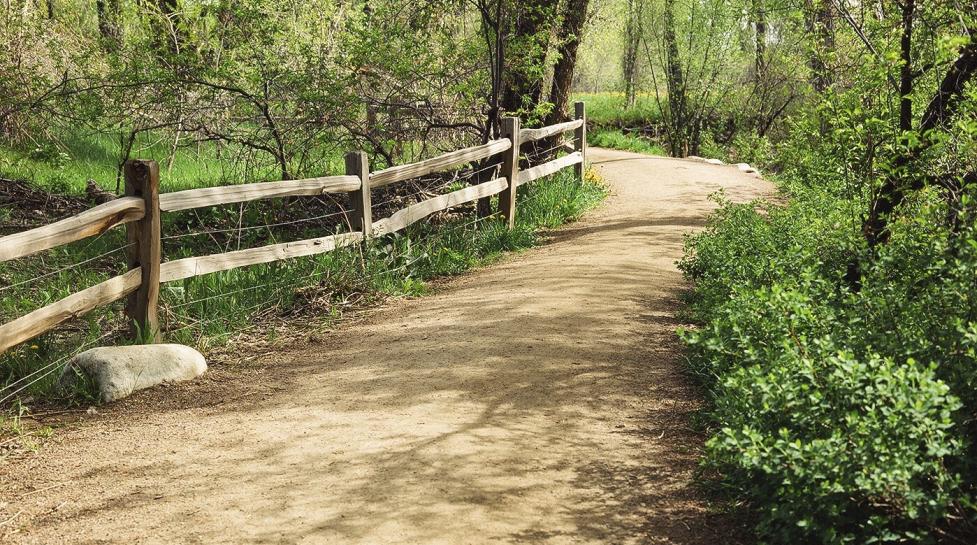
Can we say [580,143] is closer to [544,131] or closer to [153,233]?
[544,131]

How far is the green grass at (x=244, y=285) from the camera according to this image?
21.7 feet

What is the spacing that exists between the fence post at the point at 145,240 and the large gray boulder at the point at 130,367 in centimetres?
36

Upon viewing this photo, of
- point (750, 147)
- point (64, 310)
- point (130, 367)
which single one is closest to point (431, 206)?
point (130, 367)

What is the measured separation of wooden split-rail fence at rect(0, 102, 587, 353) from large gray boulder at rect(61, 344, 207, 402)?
321 mm

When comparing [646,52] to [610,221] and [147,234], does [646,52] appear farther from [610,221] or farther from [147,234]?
[147,234]

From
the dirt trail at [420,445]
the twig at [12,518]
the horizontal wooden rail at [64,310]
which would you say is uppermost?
the horizontal wooden rail at [64,310]

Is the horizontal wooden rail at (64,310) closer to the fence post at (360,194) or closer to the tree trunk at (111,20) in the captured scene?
the fence post at (360,194)

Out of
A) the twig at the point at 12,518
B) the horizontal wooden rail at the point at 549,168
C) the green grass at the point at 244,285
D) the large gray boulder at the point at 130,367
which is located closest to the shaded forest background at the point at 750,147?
the green grass at the point at 244,285

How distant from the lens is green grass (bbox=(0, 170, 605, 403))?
6.61m

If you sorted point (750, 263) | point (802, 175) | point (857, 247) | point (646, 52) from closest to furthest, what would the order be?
point (857, 247) < point (750, 263) < point (802, 175) < point (646, 52)

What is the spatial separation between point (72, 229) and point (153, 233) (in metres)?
0.79

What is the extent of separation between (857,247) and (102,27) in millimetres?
12987

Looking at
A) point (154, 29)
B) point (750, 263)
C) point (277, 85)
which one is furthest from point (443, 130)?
point (750, 263)

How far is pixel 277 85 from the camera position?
11.4m
